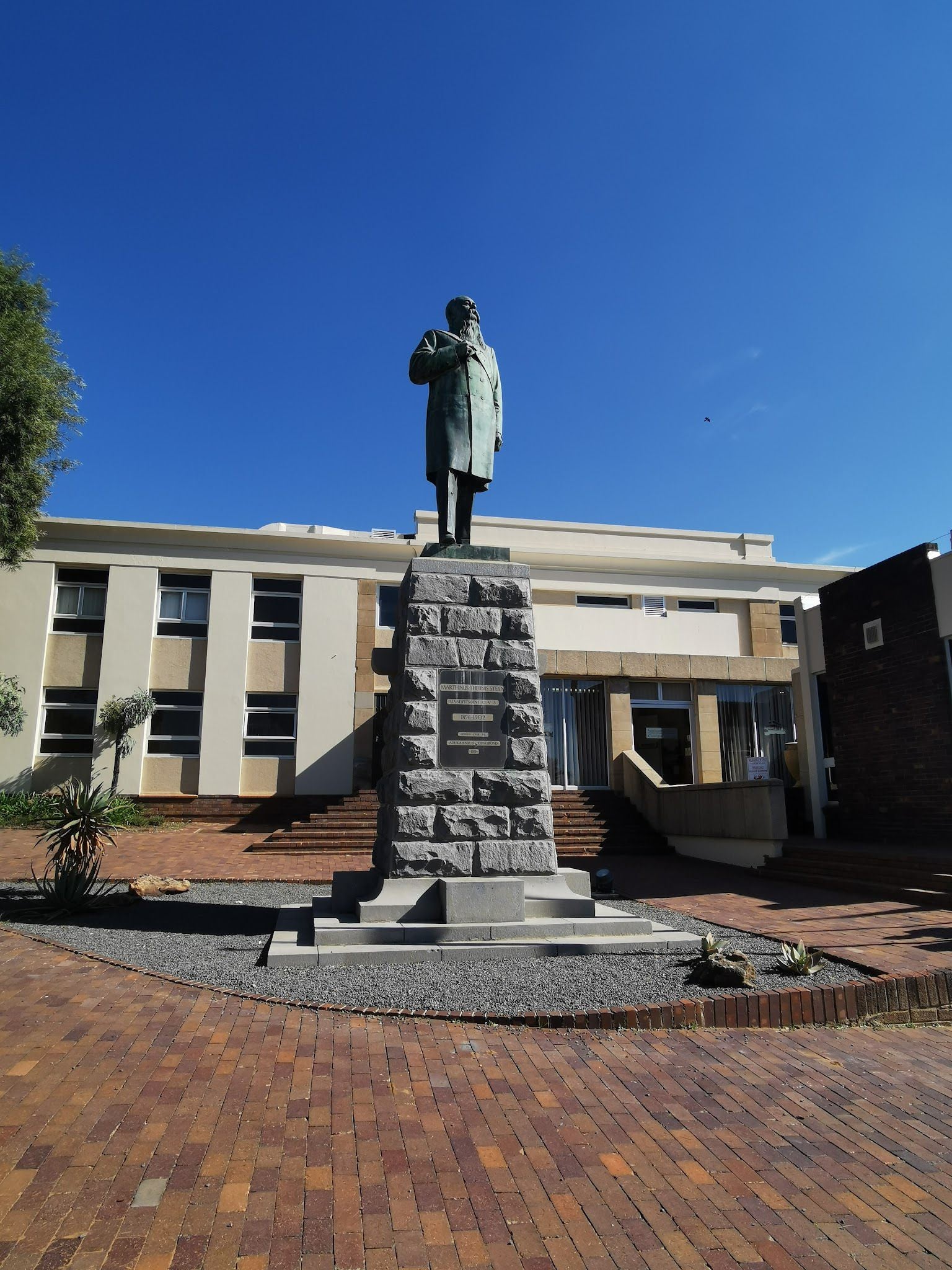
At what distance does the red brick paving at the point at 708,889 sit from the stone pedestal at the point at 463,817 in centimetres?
169

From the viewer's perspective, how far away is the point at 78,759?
A: 69.6 feet

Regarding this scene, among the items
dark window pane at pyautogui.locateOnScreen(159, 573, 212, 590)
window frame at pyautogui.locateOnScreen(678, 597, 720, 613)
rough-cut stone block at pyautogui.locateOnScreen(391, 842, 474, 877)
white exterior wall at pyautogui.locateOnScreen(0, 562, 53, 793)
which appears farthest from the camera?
window frame at pyautogui.locateOnScreen(678, 597, 720, 613)

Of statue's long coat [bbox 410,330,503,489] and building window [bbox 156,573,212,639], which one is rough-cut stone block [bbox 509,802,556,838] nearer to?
statue's long coat [bbox 410,330,503,489]

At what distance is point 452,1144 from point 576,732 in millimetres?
18191

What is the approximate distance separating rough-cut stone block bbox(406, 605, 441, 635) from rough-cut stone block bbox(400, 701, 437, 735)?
2.19ft

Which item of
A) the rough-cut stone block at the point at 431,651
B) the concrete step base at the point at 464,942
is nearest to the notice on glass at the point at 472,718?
the rough-cut stone block at the point at 431,651

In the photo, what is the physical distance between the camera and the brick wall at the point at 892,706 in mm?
12750

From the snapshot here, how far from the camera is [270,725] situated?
22125 mm

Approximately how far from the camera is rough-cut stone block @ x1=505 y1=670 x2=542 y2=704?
7.59 metres

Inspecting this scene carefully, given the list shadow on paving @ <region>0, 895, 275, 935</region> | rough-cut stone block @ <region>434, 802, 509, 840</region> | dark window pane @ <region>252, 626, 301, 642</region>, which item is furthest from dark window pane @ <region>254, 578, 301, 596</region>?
rough-cut stone block @ <region>434, 802, 509, 840</region>

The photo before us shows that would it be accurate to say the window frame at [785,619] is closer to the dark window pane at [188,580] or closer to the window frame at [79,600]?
the dark window pane at [188,580]

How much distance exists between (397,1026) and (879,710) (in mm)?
11810

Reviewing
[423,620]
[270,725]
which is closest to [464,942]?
[423,620]

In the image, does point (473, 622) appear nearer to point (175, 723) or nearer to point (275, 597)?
point (275, 597)
